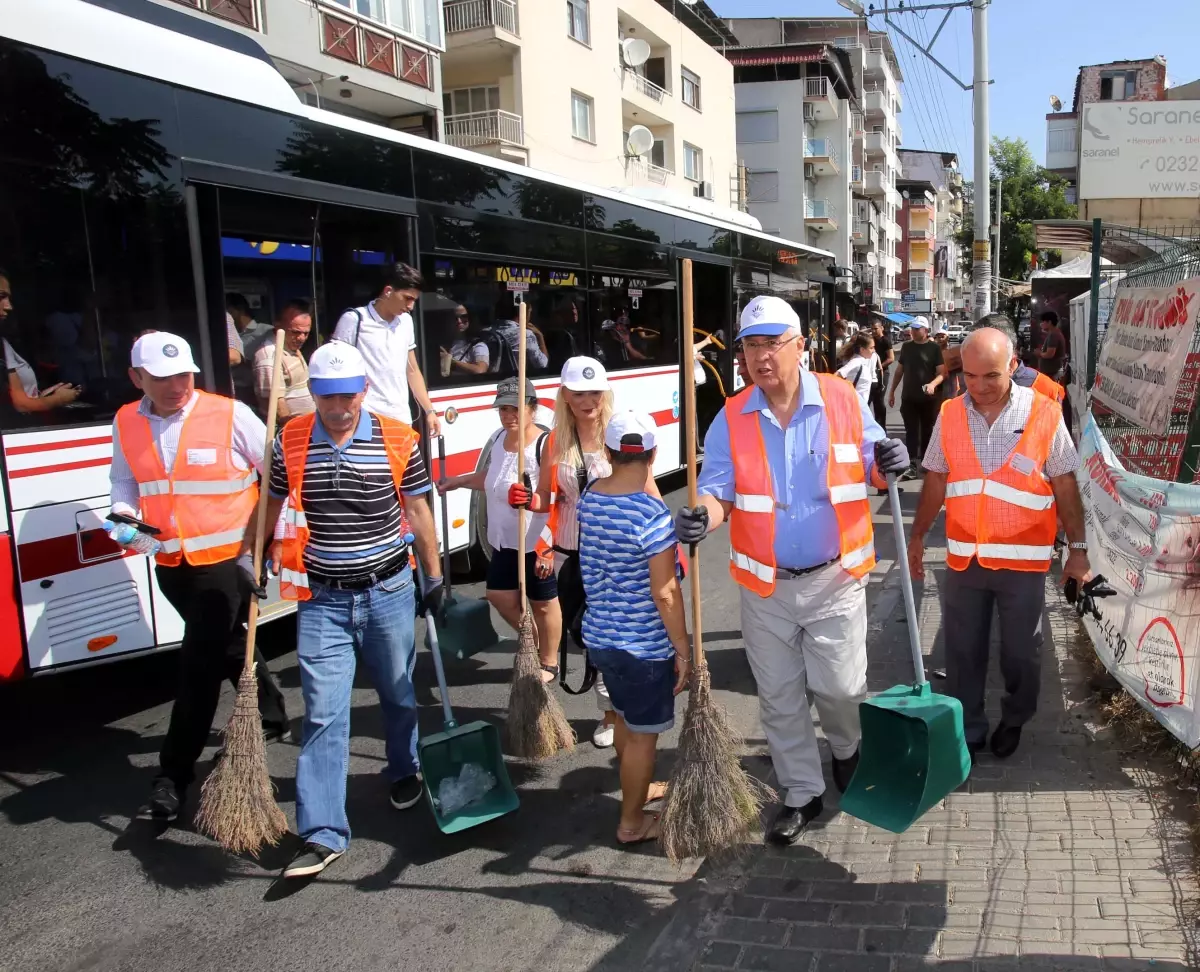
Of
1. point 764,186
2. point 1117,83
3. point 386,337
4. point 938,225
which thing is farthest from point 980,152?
point 938,225

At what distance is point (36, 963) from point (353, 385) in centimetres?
219

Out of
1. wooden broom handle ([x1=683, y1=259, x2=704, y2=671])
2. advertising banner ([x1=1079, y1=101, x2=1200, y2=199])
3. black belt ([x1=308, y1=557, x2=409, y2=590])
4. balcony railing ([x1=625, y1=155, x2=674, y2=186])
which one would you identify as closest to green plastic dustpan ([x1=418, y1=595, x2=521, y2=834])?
black belt ([x1=308, y1=557, x2=409, y2=590])

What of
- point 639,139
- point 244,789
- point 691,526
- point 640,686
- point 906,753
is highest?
point 639,139

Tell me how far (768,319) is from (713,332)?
886 centimetres

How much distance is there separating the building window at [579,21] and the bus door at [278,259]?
80.3 feet

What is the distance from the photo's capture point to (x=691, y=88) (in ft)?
121

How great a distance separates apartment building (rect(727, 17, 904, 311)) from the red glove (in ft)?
133

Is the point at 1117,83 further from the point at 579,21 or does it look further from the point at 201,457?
the point at 201,457

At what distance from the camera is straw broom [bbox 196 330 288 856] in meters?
3.63

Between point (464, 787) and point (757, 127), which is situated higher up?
point (757, 127)

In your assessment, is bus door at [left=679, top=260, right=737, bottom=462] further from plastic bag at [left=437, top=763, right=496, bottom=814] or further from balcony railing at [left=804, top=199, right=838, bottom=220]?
balcony railing at [left=804, top=199, right=838, bottom=220]

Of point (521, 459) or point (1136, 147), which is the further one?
point (1136, 147)

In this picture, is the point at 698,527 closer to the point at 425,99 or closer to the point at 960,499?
the point at 960,499

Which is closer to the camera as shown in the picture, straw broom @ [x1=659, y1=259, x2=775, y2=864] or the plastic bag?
straw broom @ [x1=659, y1=259, x2=775, y2=864]
